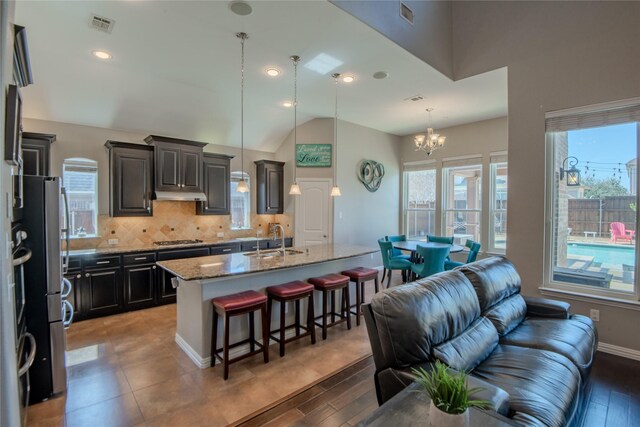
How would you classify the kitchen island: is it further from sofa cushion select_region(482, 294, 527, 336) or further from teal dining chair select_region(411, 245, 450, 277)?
sofa cushion select_region(482, 294, 527, 336)

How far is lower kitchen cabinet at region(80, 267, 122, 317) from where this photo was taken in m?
4.04

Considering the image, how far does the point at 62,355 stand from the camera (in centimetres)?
244

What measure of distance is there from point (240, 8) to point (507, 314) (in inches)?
141

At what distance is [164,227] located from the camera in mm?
5242

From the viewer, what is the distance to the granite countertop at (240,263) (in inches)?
109

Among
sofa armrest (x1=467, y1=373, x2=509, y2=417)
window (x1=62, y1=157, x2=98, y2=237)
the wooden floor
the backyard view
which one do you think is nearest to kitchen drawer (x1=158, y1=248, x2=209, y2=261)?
window (x1=62, y1=157, x2=98, y2=237)

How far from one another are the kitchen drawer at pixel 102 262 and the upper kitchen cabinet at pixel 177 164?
3.60 ft

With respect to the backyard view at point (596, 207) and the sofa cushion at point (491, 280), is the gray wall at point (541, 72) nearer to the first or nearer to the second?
the backyard view at point (596, 207)

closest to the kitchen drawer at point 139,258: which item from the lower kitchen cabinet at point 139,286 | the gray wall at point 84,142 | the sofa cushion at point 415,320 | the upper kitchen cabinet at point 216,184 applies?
the lower kitchen cabinet at point 139,286

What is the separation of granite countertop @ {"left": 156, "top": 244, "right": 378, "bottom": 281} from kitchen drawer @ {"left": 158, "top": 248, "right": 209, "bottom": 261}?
140 cm

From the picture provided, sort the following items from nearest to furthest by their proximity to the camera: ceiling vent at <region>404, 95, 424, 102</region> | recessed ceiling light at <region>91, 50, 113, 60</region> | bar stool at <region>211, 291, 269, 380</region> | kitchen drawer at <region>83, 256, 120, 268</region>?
bar stool at <region>211, 291, 269, 380</region> < recessed ceiling light at <region>91, 50, 113, 60</region> < kitchen drawer at <region>83, 256, 120, 268</region> < ceiling vent at <region>404, 95, 424, 102</region>

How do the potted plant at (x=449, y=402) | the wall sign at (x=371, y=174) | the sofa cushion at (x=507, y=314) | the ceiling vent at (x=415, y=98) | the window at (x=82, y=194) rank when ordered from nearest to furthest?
1. the potted plant at (x=449, y=402)
2. the sofa cushion at (x=507, y=314)
3. the window at (x=82, y=194)
4. the ceiling vent at (x=415, y=98)
5. the wall sign at (x=371, y=174)

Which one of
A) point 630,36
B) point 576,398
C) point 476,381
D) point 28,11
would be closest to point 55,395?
point 476,381

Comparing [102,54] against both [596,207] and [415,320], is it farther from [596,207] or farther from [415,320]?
[596,207]
